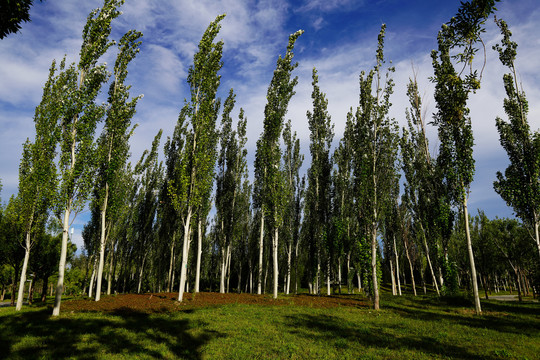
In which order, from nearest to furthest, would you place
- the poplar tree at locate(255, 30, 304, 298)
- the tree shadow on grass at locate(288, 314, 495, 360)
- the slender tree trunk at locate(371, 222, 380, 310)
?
the tree shadow on grass at locate(288, 314, 495, 360) < the slender tree trunk at locate(371, 222, 380, 310) < the poplar tree at locate(255, 30, 304, 298)

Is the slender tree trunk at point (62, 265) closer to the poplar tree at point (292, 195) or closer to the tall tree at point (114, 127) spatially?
the tall tree at point (114, 127)

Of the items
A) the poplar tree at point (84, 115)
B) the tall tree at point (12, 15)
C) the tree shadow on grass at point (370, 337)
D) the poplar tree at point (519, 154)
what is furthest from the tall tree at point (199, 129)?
the poplar tree at point (519, 154)

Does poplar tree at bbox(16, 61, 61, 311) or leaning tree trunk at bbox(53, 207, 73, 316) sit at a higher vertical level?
poplar tree at bbox(16, 61, 61, 311)

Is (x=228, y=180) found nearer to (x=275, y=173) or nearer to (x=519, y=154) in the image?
(x=275, y=173)

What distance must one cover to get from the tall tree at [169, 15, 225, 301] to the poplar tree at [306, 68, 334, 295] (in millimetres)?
13073

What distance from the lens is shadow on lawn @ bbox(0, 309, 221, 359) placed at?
942cm

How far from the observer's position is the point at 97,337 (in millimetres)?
11031

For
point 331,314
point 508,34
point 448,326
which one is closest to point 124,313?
point 331,314

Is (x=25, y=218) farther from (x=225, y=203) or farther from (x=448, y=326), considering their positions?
(x=448, y=326)

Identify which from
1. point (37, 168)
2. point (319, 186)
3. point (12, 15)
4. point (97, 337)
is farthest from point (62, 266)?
point (319, 186)

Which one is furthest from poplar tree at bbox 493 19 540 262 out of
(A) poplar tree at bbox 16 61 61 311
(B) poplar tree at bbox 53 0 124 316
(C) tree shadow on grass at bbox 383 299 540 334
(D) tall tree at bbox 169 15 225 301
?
(A) poplar tree at bbox 16 61 61 311

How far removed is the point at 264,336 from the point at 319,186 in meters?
21.7

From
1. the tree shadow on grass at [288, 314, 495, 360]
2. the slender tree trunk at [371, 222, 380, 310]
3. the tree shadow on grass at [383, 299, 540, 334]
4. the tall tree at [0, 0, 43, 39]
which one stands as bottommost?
the tree shadow on grass at [383, 299, 540, 334]

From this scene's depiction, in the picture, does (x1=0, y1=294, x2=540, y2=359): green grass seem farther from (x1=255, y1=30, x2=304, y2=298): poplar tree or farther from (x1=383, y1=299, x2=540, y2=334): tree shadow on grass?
(x1=255, y1=30, x2=304, y2=298): poplar tree
